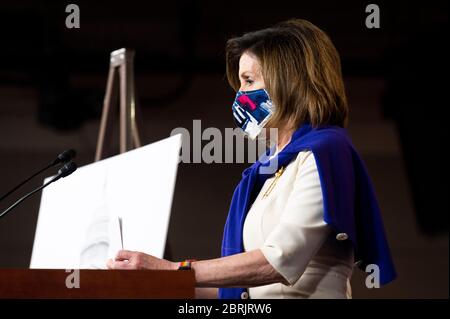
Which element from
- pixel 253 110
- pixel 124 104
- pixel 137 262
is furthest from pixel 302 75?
pixel 124 104

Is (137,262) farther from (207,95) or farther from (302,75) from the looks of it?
(207,95)

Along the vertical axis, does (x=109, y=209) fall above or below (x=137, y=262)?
above

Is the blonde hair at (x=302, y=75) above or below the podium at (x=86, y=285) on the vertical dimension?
above

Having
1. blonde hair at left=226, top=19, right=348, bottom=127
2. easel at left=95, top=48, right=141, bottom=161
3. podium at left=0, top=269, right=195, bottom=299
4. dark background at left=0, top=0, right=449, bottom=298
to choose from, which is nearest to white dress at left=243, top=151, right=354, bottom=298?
blonde hair at left=226, top=19, right=348, bottom=127

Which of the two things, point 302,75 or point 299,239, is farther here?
point 302,75

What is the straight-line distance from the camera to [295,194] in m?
1.86

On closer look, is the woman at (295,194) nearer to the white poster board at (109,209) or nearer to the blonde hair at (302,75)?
the blonde hair at (302,75)

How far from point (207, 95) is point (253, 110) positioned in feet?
7.52

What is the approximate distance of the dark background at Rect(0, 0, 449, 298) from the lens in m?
4.18

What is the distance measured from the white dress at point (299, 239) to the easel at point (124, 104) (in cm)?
99

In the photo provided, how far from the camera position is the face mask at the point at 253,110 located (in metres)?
2.10

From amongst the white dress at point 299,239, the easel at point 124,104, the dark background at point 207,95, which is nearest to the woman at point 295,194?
the white dress at point 299,239

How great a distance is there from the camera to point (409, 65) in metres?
4.14
